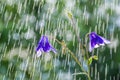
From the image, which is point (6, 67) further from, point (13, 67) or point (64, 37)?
point (64, 37)

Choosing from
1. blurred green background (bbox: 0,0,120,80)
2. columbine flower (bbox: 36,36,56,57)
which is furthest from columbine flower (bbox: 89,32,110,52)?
blurred green background (bbox: 0,0,120,80)

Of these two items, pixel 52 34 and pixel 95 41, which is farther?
pixel 52 34

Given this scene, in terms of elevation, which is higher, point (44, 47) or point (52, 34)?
point (44, 47)

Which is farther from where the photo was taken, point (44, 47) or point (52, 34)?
point (52, 34)

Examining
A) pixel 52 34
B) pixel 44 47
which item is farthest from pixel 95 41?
pixel 52 34

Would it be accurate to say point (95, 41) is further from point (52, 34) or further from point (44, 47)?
point (52, 34)

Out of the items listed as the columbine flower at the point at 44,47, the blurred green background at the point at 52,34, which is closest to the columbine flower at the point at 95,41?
the columbine flower at the point at 44,47

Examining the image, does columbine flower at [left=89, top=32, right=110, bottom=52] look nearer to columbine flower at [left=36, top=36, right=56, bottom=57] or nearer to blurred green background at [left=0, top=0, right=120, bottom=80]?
columbine flower at [left=36, top=36, right=56, bottom=57]

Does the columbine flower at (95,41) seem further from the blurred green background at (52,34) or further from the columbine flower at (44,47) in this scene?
the blurred green background at (52,34)

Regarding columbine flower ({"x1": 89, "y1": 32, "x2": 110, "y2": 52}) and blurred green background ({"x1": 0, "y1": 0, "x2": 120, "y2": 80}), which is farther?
blurred green background ({"x1": 0, "y1": 0, "x2": 120, "y2": 80})
